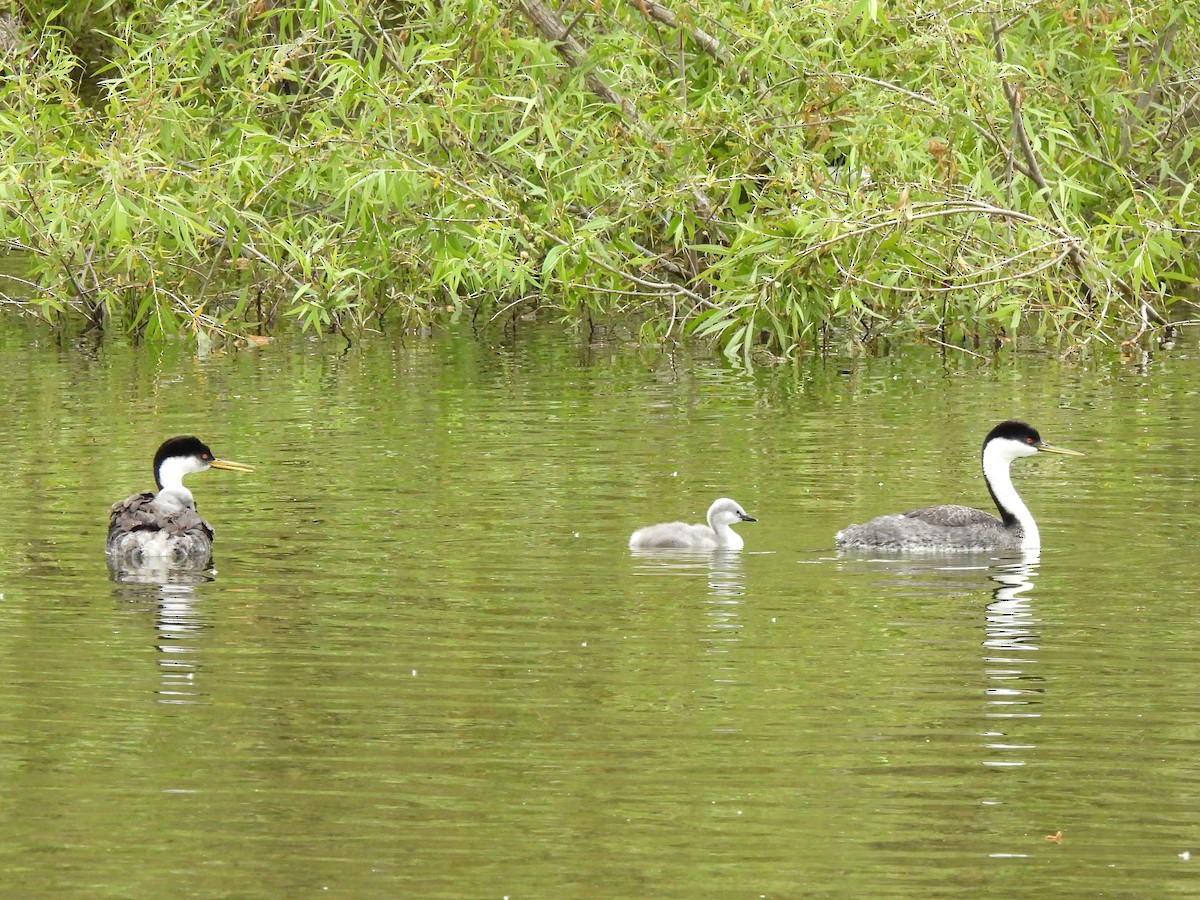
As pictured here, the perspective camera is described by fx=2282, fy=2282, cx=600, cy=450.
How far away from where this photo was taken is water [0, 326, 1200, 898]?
746 centimetres

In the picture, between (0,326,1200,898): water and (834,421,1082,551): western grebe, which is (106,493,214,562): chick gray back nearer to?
(0,326,1200,898): water

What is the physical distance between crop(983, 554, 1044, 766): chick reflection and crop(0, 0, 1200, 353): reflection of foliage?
8.25m

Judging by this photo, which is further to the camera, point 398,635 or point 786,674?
point 398,635

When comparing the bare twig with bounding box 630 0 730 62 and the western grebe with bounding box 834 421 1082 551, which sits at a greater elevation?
the bare twig with bounding box 630 0 730 62

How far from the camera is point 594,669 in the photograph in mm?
9969

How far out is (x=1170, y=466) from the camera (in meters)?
15.8

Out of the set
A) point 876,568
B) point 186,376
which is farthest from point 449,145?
point 876,568

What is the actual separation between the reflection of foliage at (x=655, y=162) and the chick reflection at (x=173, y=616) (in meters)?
8.71

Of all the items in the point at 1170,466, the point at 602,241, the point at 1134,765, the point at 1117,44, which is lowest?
the point at 1134,765

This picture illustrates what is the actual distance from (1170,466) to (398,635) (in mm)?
7081

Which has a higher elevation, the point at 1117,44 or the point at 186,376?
the point at 1117,44

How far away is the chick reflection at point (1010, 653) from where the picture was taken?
30.0 ft

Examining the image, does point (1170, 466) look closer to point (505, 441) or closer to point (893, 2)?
point (505, 441)

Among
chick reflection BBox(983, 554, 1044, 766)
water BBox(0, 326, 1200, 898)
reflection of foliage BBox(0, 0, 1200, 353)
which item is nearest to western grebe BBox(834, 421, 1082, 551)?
water BBox(0, 326, 1200, 898)
